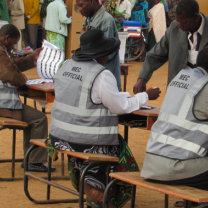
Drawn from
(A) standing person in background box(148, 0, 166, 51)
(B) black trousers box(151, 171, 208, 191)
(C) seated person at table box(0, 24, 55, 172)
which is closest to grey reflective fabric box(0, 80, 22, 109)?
(C) seated person at table box(0, 24, 55, 172)

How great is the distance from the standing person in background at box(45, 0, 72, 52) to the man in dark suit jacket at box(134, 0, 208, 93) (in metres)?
7.30

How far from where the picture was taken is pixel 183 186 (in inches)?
100

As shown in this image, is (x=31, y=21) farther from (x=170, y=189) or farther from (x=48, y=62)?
(x=170, y=189)

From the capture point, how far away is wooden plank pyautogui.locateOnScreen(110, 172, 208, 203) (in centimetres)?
233

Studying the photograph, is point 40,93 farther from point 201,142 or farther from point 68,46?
point 68,46

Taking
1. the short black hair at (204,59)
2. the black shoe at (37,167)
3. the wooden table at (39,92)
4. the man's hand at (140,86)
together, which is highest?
the short black hair at (204,59)

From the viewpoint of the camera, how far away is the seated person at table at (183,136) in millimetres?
2441

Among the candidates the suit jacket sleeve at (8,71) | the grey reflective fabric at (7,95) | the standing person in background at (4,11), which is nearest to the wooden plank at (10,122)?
the grey reflective fabric at (7,95)

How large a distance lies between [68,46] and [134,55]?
3.13 m

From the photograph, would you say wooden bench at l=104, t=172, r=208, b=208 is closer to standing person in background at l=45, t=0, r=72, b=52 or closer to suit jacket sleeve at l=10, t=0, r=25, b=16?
standing person in background at l=45, t=0, r=72, b=52

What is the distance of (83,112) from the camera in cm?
315

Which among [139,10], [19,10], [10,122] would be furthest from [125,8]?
[10,122]

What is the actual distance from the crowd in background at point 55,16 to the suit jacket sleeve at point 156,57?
7.21m

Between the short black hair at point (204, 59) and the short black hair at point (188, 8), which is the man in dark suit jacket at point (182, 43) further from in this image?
the short black hair at point (204, 59)
